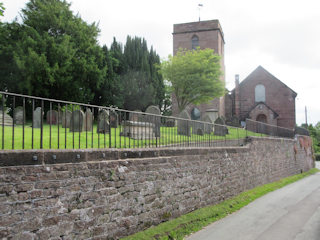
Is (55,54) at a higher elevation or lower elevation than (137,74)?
lower

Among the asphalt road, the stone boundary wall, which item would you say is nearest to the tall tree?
the asphalt road

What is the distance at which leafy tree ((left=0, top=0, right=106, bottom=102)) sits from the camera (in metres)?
21.9

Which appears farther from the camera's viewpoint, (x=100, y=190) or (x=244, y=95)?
(x=244, y=95)

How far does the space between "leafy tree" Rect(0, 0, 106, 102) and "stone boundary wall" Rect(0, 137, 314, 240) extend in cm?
1696

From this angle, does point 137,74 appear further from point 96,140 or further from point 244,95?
point 96,140

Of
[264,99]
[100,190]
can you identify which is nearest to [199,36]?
[264,99]

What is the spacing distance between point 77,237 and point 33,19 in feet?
76.3

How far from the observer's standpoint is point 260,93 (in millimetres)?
42094

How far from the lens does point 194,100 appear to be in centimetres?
3044

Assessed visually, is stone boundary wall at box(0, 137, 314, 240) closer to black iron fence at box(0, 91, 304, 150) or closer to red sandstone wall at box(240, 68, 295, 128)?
black iron fence at box(0, 91, 304, 150)

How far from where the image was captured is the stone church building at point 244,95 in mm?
38938

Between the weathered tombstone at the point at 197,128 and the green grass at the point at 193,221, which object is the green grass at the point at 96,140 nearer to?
the weathered tombstone at the point at 197,128

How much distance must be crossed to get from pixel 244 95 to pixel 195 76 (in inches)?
645

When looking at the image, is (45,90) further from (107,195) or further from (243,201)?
(107,195)
